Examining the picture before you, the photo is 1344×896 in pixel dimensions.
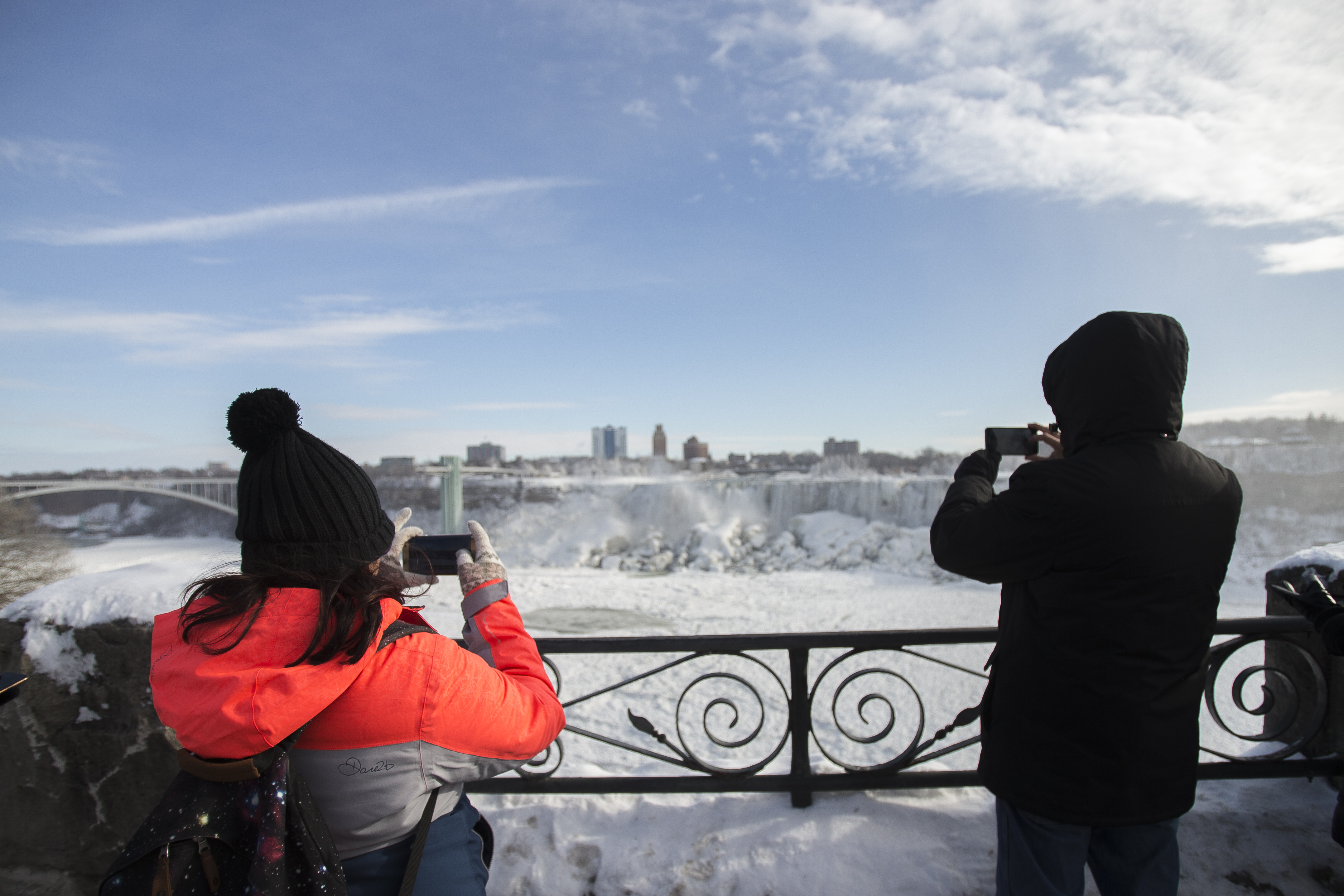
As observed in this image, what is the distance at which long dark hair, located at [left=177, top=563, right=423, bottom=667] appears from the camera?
1061 millimetres

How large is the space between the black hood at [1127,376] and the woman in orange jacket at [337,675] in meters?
1.46

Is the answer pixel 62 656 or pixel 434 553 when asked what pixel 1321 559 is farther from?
pixel 62 656

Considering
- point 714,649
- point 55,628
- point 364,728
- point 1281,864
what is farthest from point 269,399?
point 1281,864

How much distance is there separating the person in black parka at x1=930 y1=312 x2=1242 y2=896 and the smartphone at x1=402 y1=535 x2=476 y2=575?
1.22m

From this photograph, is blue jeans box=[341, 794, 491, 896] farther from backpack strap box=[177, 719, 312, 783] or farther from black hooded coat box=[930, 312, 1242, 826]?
black hooded coat box=[930, 312, 1242, 826]

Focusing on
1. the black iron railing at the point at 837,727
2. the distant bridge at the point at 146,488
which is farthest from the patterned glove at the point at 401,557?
the distant bridge at the point at 146,488

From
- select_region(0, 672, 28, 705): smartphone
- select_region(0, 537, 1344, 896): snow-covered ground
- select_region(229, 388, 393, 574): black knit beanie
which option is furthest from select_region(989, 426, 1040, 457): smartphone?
select_region(0, 672, 28, 705): smartphone

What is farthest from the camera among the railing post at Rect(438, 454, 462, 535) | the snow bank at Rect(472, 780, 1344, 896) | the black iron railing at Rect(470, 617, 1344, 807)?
the railing post at Rect(438, 454, 462, 535)

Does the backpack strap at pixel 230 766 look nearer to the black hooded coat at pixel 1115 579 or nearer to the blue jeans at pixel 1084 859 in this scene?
the black hooded coat at pixel 1115 579

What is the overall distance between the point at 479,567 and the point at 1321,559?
10.4ft

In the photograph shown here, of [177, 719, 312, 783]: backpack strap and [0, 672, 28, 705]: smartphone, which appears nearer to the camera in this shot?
[177, 719, 312, 783]: backpack strap

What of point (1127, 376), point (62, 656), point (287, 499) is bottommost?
point (62, 656)

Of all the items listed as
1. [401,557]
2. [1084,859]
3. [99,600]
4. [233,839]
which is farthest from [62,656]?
[1084,859]

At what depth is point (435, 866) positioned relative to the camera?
1.30 meters
